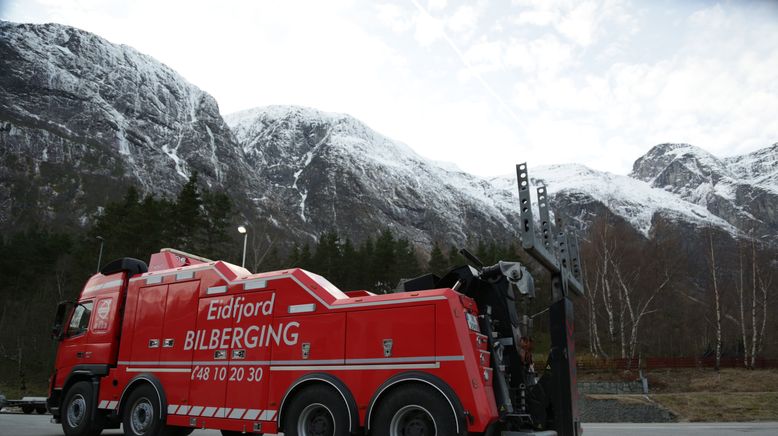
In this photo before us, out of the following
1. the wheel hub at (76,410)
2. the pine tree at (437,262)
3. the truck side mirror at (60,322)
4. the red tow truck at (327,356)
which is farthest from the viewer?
the pine tree at (437,262)

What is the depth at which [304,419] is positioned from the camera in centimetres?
853

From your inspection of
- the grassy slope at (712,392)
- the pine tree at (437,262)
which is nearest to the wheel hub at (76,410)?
the grassy slope at (712,392)

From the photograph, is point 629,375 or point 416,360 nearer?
point 416,360

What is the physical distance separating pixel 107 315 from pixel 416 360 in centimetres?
772

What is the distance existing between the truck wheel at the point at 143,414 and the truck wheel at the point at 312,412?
124 inches

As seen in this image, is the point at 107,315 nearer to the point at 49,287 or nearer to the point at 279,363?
the point at 279,363

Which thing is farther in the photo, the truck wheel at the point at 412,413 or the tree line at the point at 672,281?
the tree line at the point at 672,281

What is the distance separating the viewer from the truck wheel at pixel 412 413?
7254mm

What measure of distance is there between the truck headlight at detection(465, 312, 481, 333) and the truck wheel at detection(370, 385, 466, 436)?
41.2 inches

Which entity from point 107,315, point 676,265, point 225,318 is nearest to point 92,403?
point 107,315

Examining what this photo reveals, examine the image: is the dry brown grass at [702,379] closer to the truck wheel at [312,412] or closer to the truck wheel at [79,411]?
the truck wheel at [312,412]

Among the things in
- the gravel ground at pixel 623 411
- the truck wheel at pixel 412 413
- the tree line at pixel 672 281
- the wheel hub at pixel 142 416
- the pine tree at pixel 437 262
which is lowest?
the gravel ground at pixel 623 411

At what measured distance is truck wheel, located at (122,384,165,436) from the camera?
33.8 ft

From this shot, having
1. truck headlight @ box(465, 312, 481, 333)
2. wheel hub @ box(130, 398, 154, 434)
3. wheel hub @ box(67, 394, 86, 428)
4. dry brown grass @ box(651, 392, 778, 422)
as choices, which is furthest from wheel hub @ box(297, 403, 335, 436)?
dry brown grass @ box(651, 392, 778, 422)
